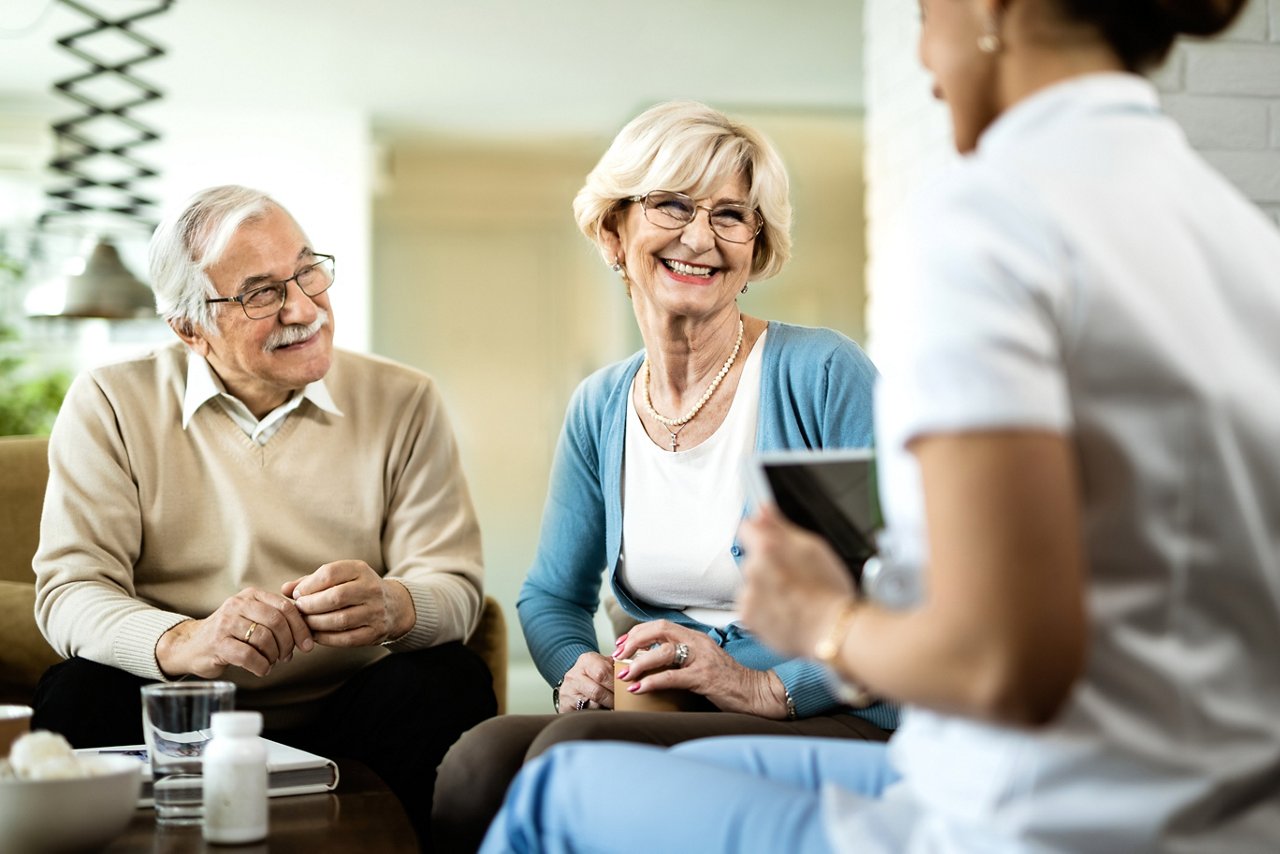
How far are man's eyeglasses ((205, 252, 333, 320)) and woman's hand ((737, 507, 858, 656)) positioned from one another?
140 centimetres

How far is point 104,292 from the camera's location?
3613 millimetres

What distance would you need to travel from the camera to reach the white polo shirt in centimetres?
73

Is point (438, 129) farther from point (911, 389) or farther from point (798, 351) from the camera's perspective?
point (911, 389)

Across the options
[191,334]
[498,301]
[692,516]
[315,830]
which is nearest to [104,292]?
[191,334]

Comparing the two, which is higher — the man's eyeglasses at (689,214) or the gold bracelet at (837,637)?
the man's eyeglasses at (689,214)

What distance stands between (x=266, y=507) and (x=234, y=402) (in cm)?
19

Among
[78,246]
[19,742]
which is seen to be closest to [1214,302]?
[19,742]

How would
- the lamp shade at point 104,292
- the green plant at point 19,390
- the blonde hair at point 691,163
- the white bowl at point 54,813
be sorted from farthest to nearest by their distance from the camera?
the green plant at point 19,390
the lamp shade at point 104,292
the blonde hair at point 691,163
the white bowl at point 54,813

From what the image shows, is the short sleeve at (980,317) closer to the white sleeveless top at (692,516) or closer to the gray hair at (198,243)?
the white sleeveless top at (692,516)

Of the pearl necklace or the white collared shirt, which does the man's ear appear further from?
the pearl necklace

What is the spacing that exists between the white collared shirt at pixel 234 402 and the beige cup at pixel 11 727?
0.92 meters

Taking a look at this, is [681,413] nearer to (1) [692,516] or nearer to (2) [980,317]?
(1) [692,516]

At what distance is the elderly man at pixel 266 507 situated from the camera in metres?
1.97

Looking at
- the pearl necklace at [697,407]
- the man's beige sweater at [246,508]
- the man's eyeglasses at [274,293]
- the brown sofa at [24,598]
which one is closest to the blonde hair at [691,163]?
the pearl necklace at [697,407]
